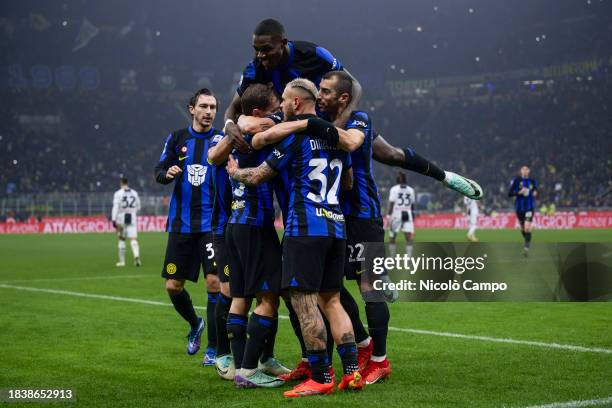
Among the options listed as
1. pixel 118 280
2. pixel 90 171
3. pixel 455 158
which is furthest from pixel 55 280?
pixel 455 158

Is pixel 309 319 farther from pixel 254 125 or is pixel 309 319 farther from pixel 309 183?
pixel 254 125

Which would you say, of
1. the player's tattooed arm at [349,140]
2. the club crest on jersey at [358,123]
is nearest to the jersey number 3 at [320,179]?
the player's tattooed arm at [349,140]

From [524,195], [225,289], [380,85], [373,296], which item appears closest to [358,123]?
[373,296]

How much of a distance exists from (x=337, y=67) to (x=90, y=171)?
49.4m

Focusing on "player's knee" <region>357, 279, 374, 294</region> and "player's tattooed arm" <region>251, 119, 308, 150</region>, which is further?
"player's knee" <region>357, 279, 374, 294</region>

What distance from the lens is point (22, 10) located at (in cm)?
5812

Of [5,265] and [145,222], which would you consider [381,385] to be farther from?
[145,222]

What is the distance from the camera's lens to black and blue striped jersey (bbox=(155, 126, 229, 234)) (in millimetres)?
8383

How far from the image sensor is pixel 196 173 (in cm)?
845

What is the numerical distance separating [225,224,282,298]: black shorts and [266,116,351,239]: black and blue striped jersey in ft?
1.34

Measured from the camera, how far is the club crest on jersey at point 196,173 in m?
8.45

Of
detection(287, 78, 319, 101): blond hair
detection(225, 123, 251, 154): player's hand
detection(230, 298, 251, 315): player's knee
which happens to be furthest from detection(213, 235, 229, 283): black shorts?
detection(287, 78, 319, 101): blond hair

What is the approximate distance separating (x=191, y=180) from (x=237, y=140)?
2.15m

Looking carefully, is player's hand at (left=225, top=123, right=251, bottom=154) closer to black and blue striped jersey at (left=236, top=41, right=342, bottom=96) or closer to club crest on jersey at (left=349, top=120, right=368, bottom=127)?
black and blue striped jersey at (left=236, top=41, right=342, bottom=96)
